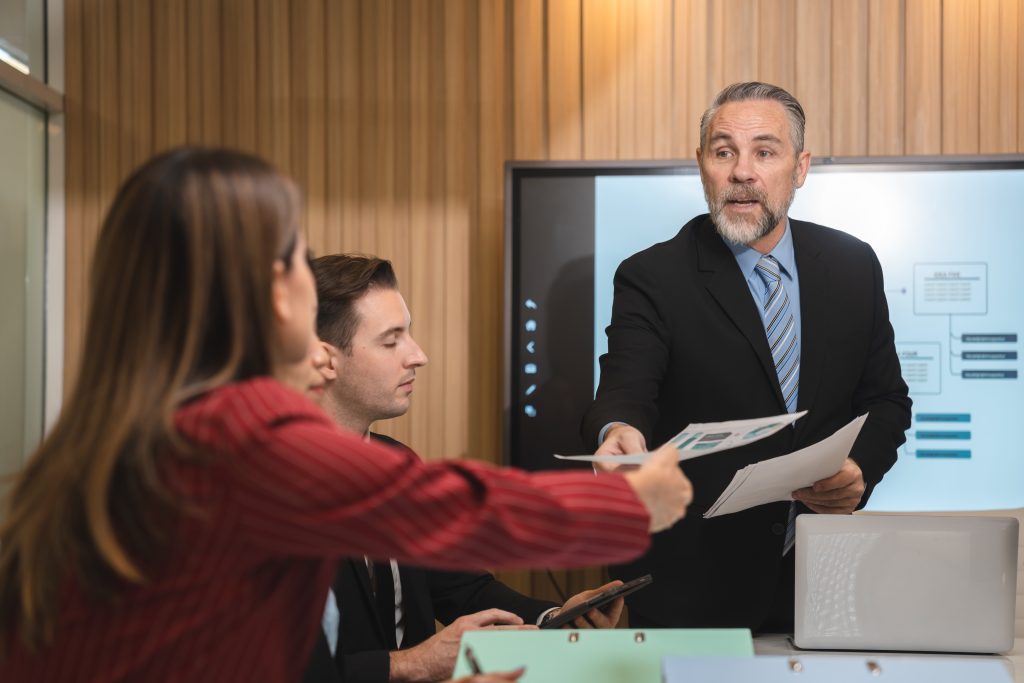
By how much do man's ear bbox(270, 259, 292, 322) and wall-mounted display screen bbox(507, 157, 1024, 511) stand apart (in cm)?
221

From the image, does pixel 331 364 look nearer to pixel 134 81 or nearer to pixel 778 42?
pixel 134 81

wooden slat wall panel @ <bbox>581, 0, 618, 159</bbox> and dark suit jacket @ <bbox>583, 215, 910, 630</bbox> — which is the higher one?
wooden slat wall panel @ <bbox>581, 0, 618, 159</bbox>

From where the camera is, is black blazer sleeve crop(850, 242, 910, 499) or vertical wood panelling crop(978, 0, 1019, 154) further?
vertical wood panelling crop(978, 0, 1019, 154)

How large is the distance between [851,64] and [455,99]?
4.24 ft

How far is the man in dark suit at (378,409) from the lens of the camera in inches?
78.5

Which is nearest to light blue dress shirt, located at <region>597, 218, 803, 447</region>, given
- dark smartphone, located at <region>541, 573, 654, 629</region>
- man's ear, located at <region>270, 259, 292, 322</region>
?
dark smartphone, located at <region>541, 573, 654, 629</region>

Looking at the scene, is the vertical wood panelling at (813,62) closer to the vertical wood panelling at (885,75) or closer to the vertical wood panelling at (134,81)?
the vertical wood panelling at (885,75)

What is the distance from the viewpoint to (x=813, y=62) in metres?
3.41

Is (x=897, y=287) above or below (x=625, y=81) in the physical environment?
below

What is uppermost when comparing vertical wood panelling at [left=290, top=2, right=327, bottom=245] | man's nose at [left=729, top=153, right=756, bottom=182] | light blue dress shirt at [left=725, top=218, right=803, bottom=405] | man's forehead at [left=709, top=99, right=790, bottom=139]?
vertical wood panelling at [left=290, top=2, right=327, bottom=245]

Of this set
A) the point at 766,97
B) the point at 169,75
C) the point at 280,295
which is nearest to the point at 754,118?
the point at 766,97

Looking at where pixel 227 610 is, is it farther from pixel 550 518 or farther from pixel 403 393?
pixel 403 393

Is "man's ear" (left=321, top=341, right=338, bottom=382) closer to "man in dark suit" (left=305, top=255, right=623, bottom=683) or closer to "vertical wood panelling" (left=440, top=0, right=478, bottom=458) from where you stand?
"man in dark suit" (left=305, top=255, right=623, bottom=683)

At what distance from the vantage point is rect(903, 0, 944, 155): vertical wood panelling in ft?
11.1
